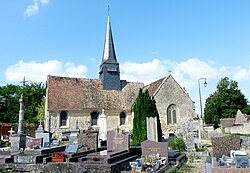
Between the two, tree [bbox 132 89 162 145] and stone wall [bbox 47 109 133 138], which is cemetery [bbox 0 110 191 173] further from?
stone wall [bbox 47 109 133 138]

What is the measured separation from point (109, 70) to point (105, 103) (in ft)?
15.5

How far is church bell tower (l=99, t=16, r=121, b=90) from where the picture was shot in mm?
30688

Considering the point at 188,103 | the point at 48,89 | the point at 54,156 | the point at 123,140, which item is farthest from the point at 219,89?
the point at 54,156

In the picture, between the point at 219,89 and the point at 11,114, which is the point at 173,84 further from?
the point at 11,114

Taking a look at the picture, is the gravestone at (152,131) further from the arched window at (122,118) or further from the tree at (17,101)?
the tree at (17,101)

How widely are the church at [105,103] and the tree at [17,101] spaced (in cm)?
1552

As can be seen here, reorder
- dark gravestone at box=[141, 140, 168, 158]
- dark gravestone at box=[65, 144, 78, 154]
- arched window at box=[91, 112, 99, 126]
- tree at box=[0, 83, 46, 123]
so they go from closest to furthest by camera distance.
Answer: dark gravestone at box=[141, 140, 168, 158], dark gravestone at box=[65, 144, 78, 154], arched window at box=[91, 112, 99, 126], tree at box=[0, 83, 46, 123]

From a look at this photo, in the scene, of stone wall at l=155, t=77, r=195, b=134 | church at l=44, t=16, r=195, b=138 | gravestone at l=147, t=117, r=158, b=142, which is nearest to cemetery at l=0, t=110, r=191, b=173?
gravestone at l=147, t=117, r=158, b=142

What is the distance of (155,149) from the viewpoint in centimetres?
1110

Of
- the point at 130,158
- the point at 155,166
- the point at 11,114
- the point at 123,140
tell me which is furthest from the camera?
the point at 11,114

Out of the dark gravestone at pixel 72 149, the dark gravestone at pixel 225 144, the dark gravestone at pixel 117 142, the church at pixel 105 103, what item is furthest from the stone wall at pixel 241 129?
the dark gravestone at pixel 72 149

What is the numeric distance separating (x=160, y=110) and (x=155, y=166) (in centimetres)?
1834

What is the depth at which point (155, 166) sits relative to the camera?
933 centimetres

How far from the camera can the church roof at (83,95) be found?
86.7ft
